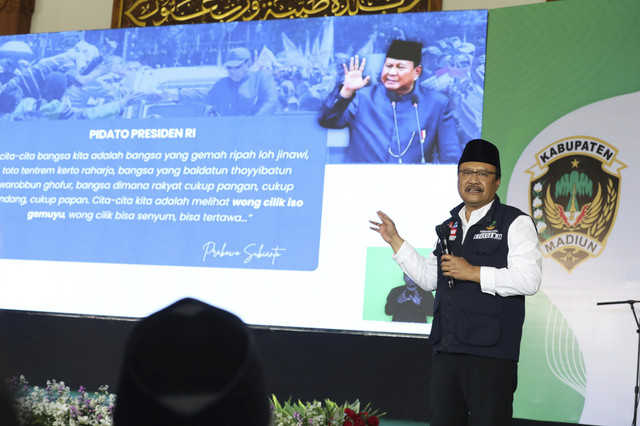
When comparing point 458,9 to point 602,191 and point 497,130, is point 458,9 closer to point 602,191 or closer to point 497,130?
point 497,130

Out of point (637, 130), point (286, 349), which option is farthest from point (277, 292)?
point (637, 130)

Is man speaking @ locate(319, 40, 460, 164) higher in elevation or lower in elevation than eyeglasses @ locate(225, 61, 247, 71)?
lower

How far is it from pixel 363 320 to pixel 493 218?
1.73 meters

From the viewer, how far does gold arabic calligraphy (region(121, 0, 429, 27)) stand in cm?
493

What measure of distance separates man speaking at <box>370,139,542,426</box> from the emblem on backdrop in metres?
1.62

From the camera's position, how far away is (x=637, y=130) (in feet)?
13.7

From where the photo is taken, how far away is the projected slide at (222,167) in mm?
4414

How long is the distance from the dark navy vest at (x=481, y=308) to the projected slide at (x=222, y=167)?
1.58 metres

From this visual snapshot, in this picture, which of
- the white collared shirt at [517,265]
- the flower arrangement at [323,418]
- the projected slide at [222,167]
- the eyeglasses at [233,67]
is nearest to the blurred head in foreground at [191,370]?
the white collared shirt at [517,265]

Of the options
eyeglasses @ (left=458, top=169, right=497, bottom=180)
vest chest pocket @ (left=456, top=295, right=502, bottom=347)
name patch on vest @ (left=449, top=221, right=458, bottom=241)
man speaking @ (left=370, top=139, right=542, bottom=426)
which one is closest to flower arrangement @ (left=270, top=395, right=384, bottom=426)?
man speaking @ (left=370, top=139, right=542, bottom=426)

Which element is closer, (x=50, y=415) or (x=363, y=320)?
(x=50, y=415)

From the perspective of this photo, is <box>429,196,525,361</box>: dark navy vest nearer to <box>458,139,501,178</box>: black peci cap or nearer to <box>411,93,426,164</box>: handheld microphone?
<box>458,139,501,178</box>: black peci cap

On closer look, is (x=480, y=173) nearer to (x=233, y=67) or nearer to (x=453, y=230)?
(x=453, y=230)

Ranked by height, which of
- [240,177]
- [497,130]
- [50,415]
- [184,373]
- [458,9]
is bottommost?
[50,415]
